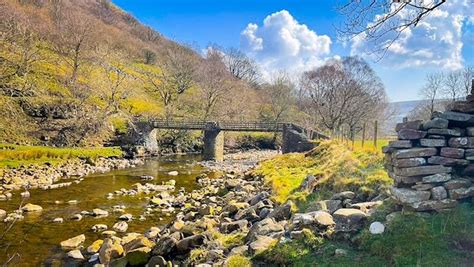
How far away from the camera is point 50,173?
31531 mm

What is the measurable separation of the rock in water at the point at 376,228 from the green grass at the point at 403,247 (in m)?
0.09

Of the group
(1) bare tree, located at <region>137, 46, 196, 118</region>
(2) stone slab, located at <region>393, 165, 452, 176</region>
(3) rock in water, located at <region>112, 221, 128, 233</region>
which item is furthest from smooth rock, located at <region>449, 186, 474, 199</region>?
(1) bare tree, located at <region>137, 46, 196, 118</region>

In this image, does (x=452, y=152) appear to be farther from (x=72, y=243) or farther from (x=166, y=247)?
(x=72, y=243)

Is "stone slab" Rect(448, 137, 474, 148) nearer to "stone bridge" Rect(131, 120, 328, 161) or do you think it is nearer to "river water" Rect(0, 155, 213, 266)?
"river water" Rect(0, 155, 213, 266)

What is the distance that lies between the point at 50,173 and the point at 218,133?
22833 millimetres

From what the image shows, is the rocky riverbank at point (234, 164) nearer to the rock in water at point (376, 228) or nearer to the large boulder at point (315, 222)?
the large boulder at point (315, 222)

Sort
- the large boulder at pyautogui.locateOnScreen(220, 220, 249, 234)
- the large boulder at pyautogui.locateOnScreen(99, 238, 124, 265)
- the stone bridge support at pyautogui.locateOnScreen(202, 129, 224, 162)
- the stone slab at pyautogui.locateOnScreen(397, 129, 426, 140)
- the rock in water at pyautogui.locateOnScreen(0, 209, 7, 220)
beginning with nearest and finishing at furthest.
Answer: the stone slab at pyautogui.locateOnScreen(397, 129, 426, 140) < the large boulder at pyautogui.locateOnScreen(220, 220, 249, 234) < the large boulder at pyautogui.locateOnScreen(99, 238, 124, 265) < the rock in water at pyautogui.locateOnScreen(0, 209, 7, 220) < the stone bridge support at pyautogui.locateOnScreen(202, 129, 224, 162)

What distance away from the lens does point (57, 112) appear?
163 feet

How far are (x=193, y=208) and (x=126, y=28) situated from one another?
136095 millimetres

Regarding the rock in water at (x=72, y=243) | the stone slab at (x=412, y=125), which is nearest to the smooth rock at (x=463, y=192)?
the stone slab at (x=412, y=125)

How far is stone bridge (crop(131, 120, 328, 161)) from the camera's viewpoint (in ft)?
141

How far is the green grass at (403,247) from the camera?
7559 mm

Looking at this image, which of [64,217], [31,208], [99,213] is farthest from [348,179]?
[31,208]

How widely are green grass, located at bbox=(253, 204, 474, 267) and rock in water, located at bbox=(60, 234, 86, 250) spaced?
330 inches
